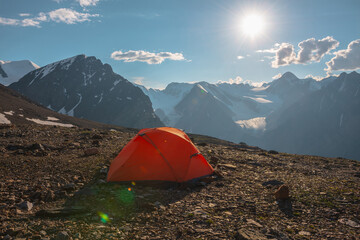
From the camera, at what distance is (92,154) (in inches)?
547

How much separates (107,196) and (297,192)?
824cm

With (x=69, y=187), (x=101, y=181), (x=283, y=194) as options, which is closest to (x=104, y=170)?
(x=101, y=181)

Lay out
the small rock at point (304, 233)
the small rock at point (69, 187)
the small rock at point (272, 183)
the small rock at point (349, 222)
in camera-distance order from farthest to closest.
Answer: the small rock at point (272, 183), the small rock at point (69, 187), the small rock at point (349, 222), the small rock at point (304, 233)

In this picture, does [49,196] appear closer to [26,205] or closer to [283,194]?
[26,205]

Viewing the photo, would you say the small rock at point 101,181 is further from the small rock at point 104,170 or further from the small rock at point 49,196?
the small rock at point 49,196

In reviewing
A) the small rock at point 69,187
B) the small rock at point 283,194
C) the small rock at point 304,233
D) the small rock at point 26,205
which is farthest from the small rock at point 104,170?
the small rock at point 304,233

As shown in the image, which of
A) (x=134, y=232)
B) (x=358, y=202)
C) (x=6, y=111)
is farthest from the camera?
(x=6, y=111)

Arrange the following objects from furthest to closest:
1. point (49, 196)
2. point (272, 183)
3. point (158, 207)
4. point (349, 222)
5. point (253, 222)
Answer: point (272, 183) < point (158, 207) < point (49, 196) < point (349, 222) < point (253, 222)

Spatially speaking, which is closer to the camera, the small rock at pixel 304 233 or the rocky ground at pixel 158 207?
the rocky ground at pixel 158 207

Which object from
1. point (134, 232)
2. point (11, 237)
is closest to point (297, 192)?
point (134, 232)

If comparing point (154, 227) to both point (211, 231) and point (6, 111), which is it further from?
point (6, 111)

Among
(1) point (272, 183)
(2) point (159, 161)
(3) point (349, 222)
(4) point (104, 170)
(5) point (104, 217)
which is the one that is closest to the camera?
(5) point (104, 217)

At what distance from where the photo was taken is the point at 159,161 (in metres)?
10.6

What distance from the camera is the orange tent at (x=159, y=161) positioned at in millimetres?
10172
